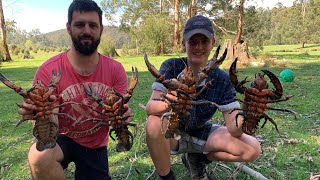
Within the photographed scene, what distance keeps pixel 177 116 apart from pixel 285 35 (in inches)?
2663

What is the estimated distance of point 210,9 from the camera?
38625 millimetres

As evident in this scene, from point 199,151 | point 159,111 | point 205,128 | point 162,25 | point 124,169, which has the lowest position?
point 124,169

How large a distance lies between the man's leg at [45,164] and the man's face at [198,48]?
1.93m

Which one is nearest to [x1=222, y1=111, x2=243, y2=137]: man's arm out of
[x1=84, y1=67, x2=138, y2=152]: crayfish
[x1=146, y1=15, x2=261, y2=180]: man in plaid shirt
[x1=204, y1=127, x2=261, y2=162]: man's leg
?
[x1=146, y1=15, x2=261, y2=180]: man in plaid shirt

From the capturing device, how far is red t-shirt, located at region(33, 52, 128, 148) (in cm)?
371

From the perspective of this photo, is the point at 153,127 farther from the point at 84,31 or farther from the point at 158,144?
the point at 84,31

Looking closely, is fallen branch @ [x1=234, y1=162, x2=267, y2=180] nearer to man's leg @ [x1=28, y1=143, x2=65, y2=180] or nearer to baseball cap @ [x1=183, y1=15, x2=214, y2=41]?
baseball cap @ [x1=183, y1=15, x2=214, y2=41]

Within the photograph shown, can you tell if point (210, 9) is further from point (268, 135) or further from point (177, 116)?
point (177, 116)

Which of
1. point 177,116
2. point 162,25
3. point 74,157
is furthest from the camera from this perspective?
point 162,25

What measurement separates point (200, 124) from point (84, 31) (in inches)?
74.7

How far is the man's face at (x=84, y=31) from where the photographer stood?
366cm

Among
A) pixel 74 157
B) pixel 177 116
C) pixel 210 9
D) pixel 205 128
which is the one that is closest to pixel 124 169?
pixel 74 157

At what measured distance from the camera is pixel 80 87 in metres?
3.77

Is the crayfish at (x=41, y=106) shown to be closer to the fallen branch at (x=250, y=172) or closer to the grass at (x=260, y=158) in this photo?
the grass at (x=260, y=158)
